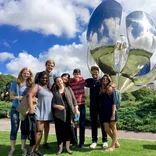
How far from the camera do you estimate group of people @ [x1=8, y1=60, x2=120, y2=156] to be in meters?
4.34

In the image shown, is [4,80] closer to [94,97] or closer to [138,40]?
[138,40]

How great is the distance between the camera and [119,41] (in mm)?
8555

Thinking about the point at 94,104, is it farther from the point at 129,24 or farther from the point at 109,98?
the point at 129,24

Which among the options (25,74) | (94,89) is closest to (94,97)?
(94,89)

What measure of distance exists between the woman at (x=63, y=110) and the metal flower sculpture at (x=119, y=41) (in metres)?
3.98

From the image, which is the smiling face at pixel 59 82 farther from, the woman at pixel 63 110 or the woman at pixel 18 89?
the woman at pixel 18 89

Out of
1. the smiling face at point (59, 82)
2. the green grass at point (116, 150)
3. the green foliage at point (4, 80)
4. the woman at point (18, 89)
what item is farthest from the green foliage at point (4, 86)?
the smiling face at point (59, 82)

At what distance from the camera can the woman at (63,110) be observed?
454 centimetres

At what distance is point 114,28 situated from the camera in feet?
27.0

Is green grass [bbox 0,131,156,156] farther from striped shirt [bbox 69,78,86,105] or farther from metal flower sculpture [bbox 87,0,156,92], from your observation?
metal flower sculpture [bbox 87,0,156,92]

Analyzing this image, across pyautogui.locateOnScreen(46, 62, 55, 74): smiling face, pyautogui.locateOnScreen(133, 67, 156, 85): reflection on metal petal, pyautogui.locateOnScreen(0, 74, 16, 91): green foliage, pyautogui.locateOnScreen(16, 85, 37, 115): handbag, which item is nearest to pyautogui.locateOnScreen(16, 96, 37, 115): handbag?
pyautogui.locateOnScreen(16, 85, 37, 115): handbag

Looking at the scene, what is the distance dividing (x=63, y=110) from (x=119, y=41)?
471 centimetres

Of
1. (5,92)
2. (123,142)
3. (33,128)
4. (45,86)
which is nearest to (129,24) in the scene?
(123,142)

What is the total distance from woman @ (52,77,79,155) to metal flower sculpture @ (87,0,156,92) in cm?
398
